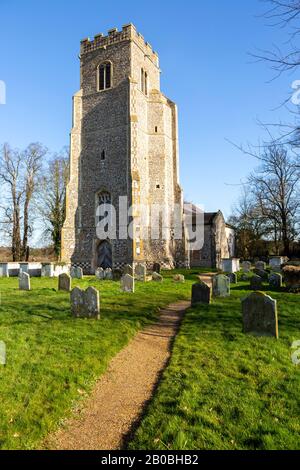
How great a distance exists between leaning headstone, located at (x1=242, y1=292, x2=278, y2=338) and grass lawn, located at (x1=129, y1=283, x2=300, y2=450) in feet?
0.75

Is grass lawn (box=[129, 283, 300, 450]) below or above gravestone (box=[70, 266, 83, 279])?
below

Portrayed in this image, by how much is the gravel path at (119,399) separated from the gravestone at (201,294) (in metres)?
2.76

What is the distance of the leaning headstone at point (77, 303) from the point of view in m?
7.62

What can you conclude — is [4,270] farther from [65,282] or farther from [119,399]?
[119,399]

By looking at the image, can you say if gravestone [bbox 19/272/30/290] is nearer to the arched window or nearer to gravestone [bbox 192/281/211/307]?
gravestone [bbox 192/281/211/307]

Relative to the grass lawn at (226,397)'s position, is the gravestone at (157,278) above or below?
above

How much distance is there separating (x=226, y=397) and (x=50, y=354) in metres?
2.92

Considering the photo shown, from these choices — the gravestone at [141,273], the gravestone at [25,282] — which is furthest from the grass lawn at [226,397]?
the gravestone at [141,273]

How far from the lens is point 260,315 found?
5.98 m

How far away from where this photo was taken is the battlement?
23297mm

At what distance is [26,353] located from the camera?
507 centimetres

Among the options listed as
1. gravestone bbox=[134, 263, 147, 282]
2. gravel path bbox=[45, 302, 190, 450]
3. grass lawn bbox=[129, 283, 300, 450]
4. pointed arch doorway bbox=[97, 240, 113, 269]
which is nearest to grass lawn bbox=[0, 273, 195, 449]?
gravel path bbox=[45, 302, 190, 450]

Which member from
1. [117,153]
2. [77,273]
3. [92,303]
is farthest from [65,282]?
[117,153]

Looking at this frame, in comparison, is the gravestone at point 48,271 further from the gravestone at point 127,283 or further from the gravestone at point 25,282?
the gravestone at point 127,283
